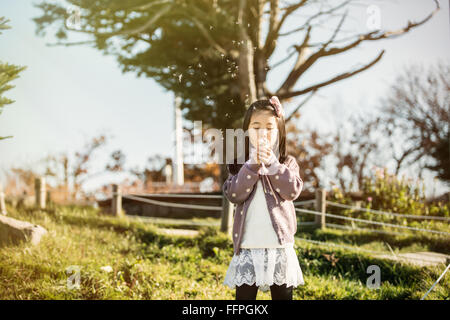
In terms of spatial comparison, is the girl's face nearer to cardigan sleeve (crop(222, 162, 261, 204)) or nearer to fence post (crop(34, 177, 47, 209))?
cardigan sleeve (crop(222, 162, 261, 204))

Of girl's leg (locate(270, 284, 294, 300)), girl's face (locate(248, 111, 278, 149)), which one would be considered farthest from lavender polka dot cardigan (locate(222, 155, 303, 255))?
girl's leg (locate(270, 284, 294, 300))

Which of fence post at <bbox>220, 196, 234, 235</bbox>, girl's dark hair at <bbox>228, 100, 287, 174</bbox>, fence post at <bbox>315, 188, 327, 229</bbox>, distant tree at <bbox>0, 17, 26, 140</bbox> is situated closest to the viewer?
girl's dark hair at <bbox>228, 100, 287, 174</bbox>

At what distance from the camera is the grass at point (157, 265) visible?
11.6 ft

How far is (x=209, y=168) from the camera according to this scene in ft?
38.0

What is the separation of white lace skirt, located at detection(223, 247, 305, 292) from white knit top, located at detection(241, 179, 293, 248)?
40 mm

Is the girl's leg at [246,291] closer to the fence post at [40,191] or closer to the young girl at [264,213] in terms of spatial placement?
the young girl at [264,213]

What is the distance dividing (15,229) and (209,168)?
7.60m

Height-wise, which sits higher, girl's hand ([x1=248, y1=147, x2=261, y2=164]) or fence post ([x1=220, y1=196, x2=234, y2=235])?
girl's hand ([x1=248, y1=147, x2=261, y2=164])

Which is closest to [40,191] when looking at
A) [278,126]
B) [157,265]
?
[157,265]

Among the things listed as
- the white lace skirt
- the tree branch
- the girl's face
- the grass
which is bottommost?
the grass

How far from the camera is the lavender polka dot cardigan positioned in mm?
2180

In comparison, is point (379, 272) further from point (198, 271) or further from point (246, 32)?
point (246, 32)

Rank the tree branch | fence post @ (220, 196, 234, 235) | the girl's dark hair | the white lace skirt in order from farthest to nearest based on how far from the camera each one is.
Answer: fence post @ (220, 196, 234, 235), the tree branch, the girl's dark hair, the white lace skirt

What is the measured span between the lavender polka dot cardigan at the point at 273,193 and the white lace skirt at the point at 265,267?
0.07m
